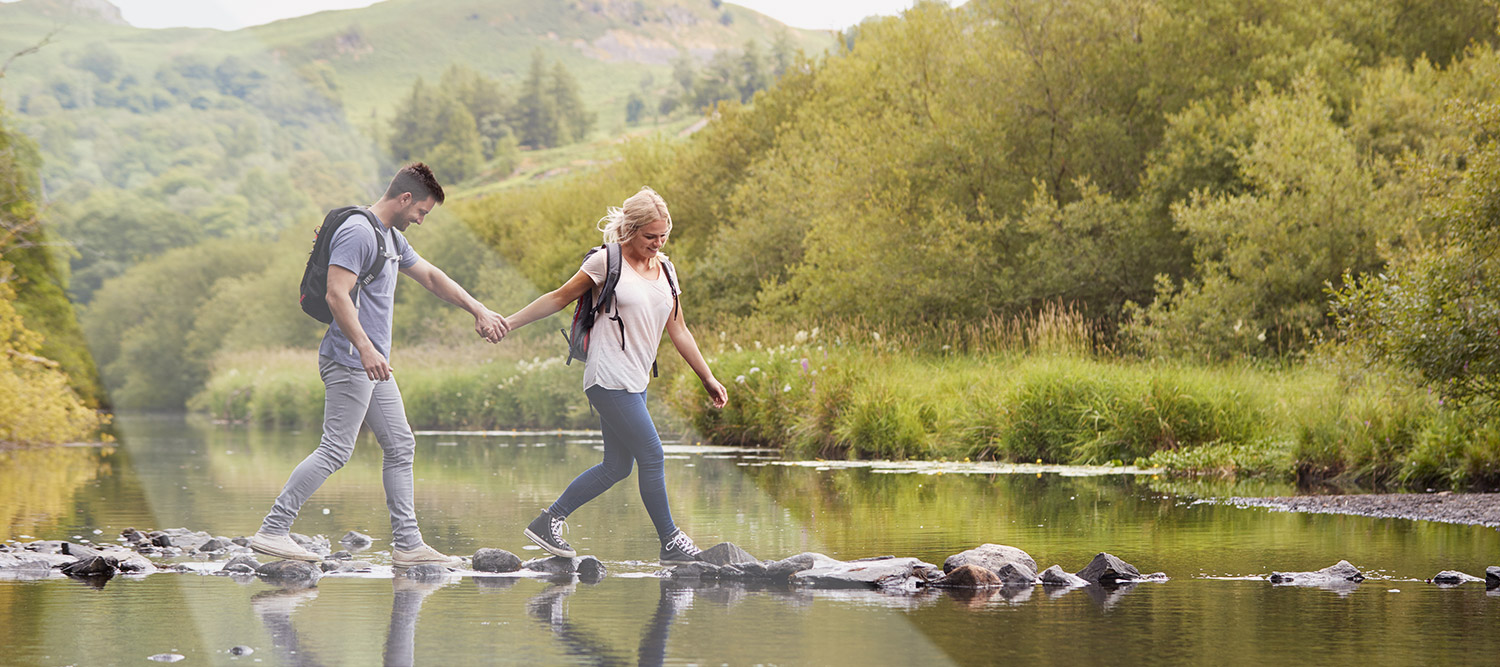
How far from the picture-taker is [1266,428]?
17375 mm

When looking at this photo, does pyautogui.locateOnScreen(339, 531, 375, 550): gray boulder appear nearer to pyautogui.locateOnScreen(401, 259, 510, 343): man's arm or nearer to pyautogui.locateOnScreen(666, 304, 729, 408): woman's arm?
pyautogui.locateOnScreen(401, 259, 510, 343): man's arm

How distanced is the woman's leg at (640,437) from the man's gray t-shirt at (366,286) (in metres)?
1.24

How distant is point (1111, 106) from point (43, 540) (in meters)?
24.4

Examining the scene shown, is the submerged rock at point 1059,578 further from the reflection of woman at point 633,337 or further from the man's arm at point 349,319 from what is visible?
the man's arm at point 349,319

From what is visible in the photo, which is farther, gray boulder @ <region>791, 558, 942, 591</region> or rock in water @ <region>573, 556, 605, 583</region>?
rock in water @ <region>573, 556, 605, 583</region>

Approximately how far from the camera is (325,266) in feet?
27.1

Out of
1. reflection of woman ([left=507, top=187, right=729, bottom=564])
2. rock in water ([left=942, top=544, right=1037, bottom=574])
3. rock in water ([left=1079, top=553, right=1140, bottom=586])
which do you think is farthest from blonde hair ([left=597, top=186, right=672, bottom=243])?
rock in water ([left=1079, top=553, right=1140, bottom=586])

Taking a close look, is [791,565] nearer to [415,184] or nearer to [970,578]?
[970,578]

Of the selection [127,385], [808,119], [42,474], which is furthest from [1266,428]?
[127,385]

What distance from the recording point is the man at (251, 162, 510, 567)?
325 inches

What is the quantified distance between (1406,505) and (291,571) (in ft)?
28.0

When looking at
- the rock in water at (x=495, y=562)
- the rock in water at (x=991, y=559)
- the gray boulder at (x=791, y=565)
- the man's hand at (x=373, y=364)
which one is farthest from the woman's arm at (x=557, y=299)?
the rock in water at (x=991, y=559)

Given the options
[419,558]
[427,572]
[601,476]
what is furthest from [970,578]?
[419,558]

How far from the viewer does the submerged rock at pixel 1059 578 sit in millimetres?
7898
